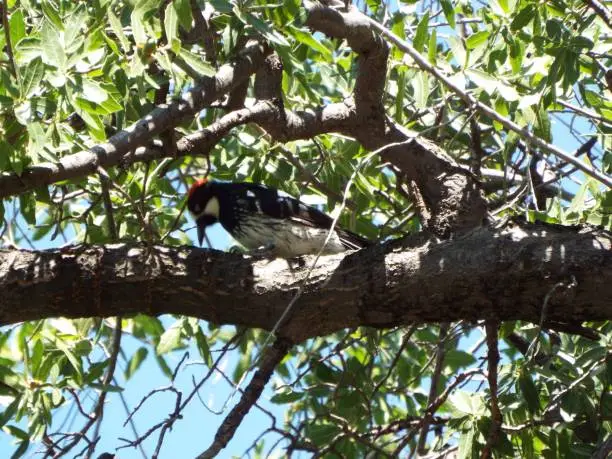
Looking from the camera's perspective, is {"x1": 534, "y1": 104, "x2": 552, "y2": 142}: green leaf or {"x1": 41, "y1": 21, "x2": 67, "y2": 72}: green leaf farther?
{"x1": 534, "y1": 104, "x2": 552, "y2": 142}: green leaf

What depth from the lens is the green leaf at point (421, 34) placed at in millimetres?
3400

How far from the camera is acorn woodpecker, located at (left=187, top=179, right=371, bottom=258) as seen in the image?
16.3ft

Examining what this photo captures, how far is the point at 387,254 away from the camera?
3.28 m

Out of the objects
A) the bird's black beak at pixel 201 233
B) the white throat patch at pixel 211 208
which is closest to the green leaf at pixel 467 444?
the bird's black beak at pixel 201 233

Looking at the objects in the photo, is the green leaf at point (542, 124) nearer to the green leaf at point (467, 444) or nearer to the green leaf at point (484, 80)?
the green leaf at point (484, 80)

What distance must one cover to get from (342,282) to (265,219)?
1872 mm

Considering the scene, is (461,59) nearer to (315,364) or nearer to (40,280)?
(315,364)

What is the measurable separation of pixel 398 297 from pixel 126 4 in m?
1.35

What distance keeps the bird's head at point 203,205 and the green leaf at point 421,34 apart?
222cm

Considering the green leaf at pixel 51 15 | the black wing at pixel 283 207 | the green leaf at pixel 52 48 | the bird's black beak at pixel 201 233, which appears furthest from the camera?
the bird's black beak at pixel 201 233

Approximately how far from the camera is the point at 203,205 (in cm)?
548

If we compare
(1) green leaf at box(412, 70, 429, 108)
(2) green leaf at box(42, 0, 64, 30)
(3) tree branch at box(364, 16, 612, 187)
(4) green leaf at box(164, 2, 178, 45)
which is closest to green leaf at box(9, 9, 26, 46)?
(2) green leaf at box(42, 0, 64, 30)

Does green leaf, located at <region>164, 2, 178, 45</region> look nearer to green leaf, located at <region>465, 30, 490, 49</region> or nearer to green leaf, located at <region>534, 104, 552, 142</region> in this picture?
green leaf, located at <region>465, 30, 490, 49</region>

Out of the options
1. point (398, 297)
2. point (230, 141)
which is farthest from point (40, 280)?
point (230, 141)
